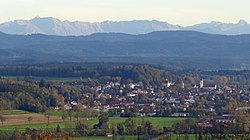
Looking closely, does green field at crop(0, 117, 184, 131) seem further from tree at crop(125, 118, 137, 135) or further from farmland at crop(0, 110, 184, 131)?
tree at crop(125, 118, 137, 135)

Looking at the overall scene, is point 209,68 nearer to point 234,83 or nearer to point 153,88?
point 234,83

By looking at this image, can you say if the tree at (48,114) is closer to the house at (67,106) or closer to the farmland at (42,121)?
the farmland at (42,121)

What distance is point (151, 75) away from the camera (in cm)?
10181

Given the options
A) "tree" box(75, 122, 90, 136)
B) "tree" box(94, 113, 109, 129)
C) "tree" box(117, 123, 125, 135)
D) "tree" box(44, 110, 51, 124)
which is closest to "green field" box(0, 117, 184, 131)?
"tree" box(94, 113, 109, 129)

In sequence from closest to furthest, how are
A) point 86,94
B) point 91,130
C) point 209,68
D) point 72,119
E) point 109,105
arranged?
point 91,130 → point 72,119 → point 109,105 → point 86,94 → point 209,68

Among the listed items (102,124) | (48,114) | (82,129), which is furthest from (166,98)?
(82,129)

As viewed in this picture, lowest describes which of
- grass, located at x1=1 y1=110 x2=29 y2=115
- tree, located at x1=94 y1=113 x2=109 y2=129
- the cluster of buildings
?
the cluster of buildings

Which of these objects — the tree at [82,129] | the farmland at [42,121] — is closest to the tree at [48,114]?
the farmland at [42,121]

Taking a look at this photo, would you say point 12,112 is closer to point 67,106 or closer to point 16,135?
point 67,106

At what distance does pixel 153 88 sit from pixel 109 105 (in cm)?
2095

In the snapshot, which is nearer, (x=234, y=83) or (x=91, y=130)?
(x=91, y=130)

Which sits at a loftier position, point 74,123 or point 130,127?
point 130,127

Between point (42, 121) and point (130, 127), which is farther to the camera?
point (42, 121)

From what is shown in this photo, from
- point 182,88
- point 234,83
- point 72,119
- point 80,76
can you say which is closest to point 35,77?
point 80,76
